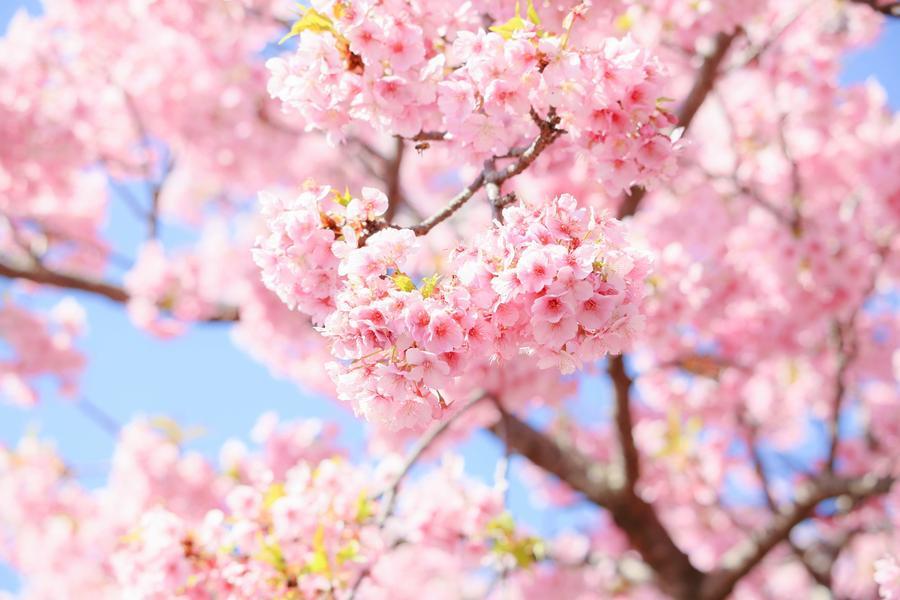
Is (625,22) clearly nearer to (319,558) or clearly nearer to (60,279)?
(319,558)

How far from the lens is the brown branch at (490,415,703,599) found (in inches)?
208

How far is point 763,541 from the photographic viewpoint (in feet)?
17.1

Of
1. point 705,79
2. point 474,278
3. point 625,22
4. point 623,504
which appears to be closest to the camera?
point 474,278

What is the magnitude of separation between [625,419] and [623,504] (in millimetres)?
755

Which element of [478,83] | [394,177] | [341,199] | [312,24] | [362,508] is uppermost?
[394,177]

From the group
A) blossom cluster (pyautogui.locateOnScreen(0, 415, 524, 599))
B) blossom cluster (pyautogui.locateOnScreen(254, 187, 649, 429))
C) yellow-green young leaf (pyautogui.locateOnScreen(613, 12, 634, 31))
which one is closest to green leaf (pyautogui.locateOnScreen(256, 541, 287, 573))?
blossom cluster (pyautogui.locateOnScreen(0, 415, 524, 599))

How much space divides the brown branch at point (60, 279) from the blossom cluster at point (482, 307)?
440cm

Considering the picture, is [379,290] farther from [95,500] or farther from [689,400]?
[95,500]

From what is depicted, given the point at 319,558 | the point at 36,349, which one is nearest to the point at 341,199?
the point at 319,558

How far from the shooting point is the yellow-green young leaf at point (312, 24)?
6.89ft

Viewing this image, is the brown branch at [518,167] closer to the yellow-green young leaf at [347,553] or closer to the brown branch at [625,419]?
the yellow-green young leaf at [347,553]

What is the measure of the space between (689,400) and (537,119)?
549cm

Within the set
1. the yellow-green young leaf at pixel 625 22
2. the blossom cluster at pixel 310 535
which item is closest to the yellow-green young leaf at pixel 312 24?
the blossom cluster at pixel 310 535

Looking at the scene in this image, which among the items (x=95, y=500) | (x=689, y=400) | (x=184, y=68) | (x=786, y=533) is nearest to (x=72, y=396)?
(x=95, y=500)
